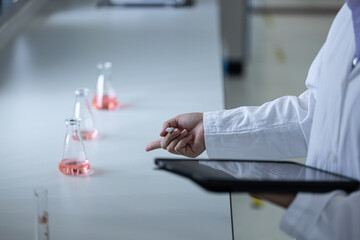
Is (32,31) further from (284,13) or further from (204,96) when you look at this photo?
(284,13)

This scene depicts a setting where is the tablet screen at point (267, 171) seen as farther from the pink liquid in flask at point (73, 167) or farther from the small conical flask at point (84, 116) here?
the small conical flask at point (84, 116)

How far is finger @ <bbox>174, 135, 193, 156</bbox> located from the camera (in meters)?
1.49

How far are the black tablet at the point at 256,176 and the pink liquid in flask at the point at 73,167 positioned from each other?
16.7 inches

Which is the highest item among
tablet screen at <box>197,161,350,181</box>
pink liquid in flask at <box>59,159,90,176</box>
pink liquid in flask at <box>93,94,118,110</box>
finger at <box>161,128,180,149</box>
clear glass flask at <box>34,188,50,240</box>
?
pink liquid in flask at <box>93,94,118,110</box>

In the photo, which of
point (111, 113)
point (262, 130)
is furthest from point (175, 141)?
point (111, 113)

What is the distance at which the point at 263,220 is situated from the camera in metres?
2.97

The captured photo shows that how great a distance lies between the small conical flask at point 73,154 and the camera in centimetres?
148

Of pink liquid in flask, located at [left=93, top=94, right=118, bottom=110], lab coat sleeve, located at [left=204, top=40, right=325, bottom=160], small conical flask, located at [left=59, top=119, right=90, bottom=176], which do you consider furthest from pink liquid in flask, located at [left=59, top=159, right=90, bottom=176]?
pink liquid in flask, located at [left=93, top=94, right=118, bottom=110]

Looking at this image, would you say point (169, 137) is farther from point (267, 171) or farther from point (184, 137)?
point (267, 171)

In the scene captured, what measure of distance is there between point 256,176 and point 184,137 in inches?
19.2

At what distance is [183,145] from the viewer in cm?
149

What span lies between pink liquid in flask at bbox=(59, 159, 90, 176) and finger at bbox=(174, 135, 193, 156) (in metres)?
0.23

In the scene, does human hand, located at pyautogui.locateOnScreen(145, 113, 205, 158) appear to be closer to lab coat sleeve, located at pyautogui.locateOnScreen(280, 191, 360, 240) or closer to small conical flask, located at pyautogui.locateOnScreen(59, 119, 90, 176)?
small conical flask, located at pyautogui.locateOnScreen(59, 119, 90, 176)

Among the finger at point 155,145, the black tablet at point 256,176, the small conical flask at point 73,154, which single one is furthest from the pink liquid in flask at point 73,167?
the black tablet at point 256,176
